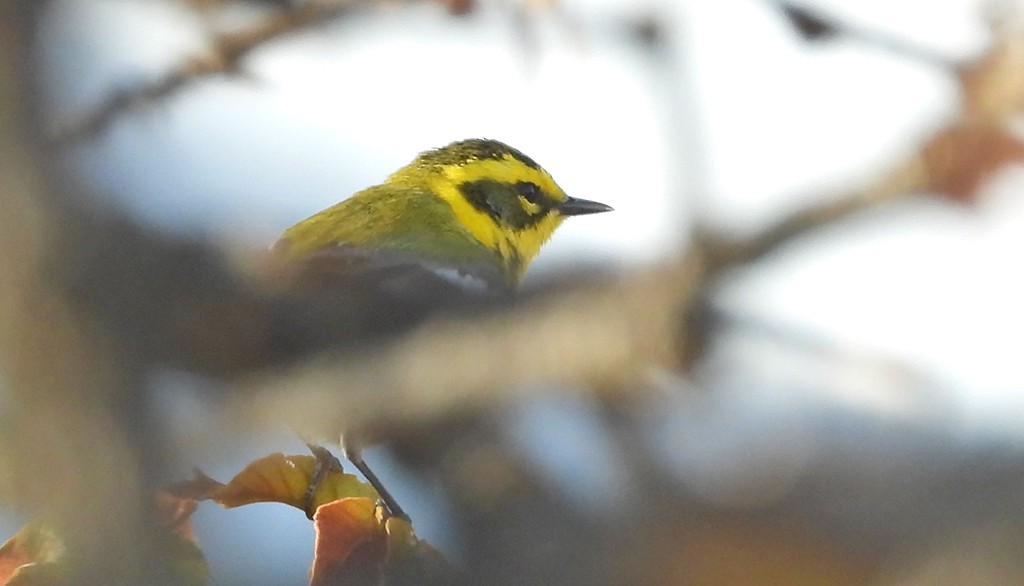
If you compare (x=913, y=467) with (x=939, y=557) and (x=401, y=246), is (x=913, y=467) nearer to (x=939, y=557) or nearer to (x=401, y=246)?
(x=939, y=557)

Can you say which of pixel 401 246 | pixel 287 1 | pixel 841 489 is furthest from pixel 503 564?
pixel 401 246

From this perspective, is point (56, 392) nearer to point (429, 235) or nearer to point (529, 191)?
point (429, 235)

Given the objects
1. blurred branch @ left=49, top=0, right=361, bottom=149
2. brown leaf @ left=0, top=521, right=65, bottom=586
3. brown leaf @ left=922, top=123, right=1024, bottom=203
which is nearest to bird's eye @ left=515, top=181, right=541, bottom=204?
blurred branch @ left=49, top=0, right=361, bottom=149

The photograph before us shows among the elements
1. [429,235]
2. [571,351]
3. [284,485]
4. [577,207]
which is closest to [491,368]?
[571,351]

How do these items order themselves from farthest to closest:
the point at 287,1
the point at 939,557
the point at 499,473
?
the point at 287,1 < the point at 499,473 < the point at 939,557

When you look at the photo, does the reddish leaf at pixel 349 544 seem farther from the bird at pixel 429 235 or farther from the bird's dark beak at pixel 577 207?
the bird's dark beak at pixel 577 207

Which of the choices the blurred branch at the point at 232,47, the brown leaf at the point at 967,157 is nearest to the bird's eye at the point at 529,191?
the blurred branch at the point at 232,47

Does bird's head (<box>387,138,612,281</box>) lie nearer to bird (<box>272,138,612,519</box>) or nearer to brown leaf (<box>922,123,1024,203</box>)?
bird (<box>272,138,612,519</box>)

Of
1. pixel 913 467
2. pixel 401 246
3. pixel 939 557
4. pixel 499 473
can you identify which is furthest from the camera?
pixel 401 246
